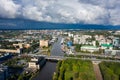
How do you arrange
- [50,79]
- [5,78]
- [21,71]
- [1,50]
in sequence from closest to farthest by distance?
[5,78]
[50,79]
[21,71]
[1,50]

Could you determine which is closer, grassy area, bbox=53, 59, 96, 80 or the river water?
grassy area, bbox=53, 59, 96, 80

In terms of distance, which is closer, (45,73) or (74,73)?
(74,73)

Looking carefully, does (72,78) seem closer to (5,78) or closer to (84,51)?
(5,78)

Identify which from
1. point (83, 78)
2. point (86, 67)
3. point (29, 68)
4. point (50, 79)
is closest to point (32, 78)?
point (50, 79)

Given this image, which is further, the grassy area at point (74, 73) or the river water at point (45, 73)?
the river water at point (45, 73)

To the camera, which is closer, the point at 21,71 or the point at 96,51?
the point at 21,71

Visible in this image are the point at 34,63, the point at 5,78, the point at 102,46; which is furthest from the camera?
the point at 102,46

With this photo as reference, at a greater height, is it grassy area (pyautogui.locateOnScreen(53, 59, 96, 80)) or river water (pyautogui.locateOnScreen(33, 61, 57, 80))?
grassy area (pyautogui.locateOnScreen(53, 59, 96, 80))

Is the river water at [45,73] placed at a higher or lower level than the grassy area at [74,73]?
lower

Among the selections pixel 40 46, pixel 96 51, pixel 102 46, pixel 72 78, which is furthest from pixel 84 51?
pixel 72 78

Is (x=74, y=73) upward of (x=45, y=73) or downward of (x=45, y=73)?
upward

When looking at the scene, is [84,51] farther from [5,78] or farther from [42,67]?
[5,78]
